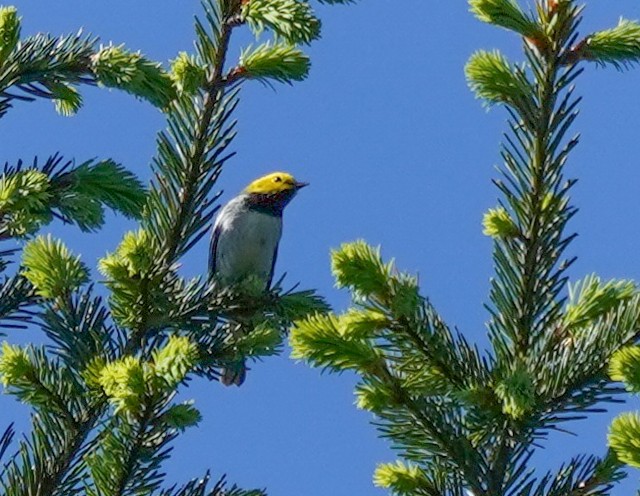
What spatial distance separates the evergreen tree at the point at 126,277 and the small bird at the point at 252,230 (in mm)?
3564

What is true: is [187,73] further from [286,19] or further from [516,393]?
[516,393]

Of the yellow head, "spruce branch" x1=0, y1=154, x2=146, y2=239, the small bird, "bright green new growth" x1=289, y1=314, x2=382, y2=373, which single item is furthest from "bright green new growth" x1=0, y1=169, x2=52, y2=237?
the yellow head

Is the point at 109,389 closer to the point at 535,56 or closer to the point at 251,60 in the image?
the point at 251,60

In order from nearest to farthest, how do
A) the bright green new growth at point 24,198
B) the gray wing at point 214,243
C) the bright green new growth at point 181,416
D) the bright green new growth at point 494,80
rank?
1. the bright green new growth at point 181,416
2. the bright green new growth at point 494,80
3. the bright green new growth at point 24,198
4. the gray wing at point 214,243

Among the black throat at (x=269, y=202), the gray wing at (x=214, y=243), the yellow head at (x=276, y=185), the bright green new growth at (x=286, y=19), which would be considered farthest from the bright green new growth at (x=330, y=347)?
the yellow head at (x=276, y=185)

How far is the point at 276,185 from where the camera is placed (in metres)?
7.70

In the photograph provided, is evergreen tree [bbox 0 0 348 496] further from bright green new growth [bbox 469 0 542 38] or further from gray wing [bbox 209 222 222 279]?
gray wing [bbox 209 222 222 279]

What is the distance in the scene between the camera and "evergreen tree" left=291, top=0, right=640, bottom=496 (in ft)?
7.09

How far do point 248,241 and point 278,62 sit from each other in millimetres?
4300

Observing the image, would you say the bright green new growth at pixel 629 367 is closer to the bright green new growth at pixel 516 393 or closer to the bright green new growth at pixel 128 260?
the bright green new growth at pixel 516 393

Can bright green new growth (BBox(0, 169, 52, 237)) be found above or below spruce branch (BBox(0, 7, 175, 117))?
below

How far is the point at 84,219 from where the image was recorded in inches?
108

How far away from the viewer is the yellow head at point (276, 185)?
7.59 meters

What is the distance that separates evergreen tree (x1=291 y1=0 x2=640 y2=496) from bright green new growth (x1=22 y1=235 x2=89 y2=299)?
661 millimetres
